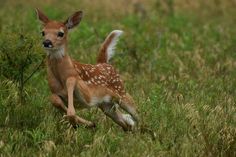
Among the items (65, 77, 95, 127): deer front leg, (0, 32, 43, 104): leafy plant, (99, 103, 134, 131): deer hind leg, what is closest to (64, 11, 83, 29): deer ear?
(0, 32, 43, 104): leafy plant

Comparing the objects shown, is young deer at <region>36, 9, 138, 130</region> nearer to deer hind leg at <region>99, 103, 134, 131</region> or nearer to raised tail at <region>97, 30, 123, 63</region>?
deer hind leg at <region>99, 103, 134, 131</region>

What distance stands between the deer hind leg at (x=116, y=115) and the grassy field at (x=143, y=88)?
9 cm

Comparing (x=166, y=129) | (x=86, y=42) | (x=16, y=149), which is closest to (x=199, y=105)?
(x=166, y=129)

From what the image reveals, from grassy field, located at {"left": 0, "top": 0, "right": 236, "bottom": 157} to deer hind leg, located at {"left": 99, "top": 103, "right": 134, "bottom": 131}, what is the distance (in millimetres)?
87

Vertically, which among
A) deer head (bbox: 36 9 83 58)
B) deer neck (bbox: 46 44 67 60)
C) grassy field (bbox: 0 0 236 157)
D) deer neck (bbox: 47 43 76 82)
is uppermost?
deer head (bbox: 36 9 83 58)

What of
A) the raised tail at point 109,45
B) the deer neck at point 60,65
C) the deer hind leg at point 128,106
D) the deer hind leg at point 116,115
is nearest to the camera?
the deer neck at point 60,65

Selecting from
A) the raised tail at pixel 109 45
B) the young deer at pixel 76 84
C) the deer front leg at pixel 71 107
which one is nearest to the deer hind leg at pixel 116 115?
the young deer at pixel 76 84

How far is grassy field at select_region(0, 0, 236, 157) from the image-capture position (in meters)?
8.51

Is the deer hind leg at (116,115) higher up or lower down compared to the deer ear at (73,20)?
lower down

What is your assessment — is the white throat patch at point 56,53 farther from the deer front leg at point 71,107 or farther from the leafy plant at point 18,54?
the leafy plant at point 18,54

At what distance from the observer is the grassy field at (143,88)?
8508 millimetres

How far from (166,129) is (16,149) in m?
1.92

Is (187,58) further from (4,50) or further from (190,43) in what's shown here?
(4,50)

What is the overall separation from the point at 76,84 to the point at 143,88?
3097mm
